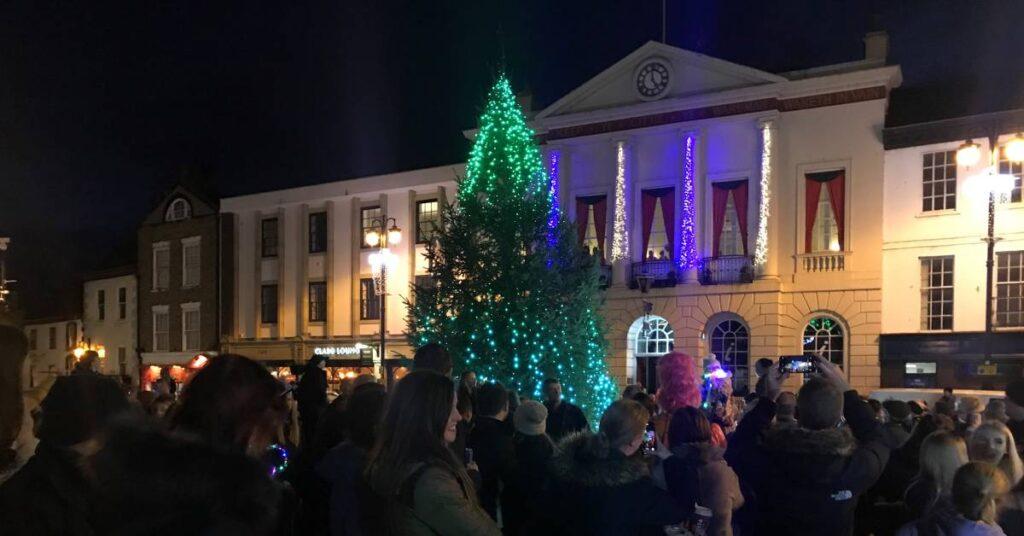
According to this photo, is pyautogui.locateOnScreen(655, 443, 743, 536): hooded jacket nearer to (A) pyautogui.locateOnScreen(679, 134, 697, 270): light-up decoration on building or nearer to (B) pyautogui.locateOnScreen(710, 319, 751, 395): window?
(B) pyautogui.locateOnScreen(710, 319, 751, 395): window

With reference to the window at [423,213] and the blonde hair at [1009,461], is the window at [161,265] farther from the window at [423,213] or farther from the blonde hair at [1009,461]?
the blonde hair at [1009,461]

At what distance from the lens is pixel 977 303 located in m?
21.2

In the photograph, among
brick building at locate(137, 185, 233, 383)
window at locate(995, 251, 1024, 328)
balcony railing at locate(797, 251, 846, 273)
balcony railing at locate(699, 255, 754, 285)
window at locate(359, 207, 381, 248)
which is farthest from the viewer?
brick building at locate(137, 185, 233, 383)

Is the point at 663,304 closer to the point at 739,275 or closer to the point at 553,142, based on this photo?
the point at 739,275

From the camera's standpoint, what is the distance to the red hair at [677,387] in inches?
220

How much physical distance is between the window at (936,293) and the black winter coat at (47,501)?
2386 cm

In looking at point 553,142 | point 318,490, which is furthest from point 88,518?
point 553,142

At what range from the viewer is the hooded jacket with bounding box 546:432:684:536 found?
3557mm

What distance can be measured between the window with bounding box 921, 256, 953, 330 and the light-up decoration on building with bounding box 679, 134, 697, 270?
6.92 m

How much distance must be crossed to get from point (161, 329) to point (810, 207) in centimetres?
3129

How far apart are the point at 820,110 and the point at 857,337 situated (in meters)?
7.29

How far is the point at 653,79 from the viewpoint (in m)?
26.0

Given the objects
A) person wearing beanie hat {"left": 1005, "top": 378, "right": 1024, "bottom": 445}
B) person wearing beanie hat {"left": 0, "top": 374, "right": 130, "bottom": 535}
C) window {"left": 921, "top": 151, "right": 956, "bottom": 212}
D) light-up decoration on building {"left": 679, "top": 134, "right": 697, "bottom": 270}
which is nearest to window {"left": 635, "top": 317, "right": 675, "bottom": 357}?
light-up decoration on building {"left": 679, "top": 134, "right": 697, "bottom": 270}

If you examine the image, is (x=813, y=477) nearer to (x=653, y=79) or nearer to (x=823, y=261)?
(x=823, y=261)
